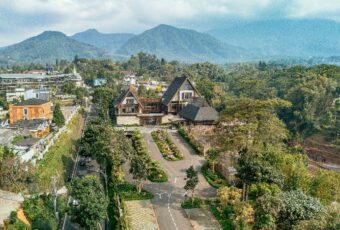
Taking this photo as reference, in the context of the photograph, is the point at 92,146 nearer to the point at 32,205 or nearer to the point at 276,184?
the point at 32,205

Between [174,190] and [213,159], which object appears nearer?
[174,190]

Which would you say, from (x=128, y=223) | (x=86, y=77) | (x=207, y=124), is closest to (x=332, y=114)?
(x=207, y=124)

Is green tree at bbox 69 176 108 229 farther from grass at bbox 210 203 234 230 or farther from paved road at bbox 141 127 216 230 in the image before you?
grass at bbox 210 203 234 230

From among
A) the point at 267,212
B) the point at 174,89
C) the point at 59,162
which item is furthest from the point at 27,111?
the point at 267,212

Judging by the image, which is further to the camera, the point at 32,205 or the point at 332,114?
the point at 332,114

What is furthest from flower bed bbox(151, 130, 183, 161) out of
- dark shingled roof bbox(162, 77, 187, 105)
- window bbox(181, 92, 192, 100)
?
window bbox(181, 92, 192, 100)

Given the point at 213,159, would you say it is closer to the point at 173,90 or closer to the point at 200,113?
the point at 200,113

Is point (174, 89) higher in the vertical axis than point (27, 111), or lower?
higher
